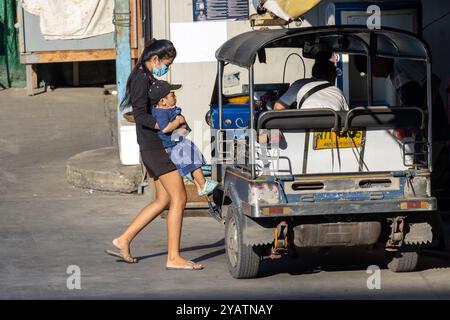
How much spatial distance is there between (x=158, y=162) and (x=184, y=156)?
0.75ft

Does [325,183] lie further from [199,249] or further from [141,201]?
[141,201]

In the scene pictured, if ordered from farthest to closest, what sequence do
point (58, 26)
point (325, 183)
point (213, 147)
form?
point (58, 26) → point (213, 147) → point (325, 183)

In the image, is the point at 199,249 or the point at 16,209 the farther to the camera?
the point at 16,209

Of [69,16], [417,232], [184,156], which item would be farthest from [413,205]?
[69,16]

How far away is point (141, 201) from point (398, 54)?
4258 millimetres

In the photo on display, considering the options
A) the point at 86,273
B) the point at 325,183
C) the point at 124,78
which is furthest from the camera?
the point at 124,78

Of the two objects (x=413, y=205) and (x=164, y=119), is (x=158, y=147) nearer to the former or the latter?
(x=164, y=119)

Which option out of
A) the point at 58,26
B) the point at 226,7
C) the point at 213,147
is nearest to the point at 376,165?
the point at 213,147

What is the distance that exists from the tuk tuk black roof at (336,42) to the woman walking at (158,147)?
0.58m

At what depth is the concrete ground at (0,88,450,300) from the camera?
7738mm

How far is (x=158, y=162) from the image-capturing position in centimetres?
828

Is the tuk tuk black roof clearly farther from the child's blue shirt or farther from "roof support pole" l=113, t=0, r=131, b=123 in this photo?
"roof support pole" l=113, t=0, r=131, b=123

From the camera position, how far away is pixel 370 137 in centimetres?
797

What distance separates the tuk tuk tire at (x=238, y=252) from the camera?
25.8 feet
